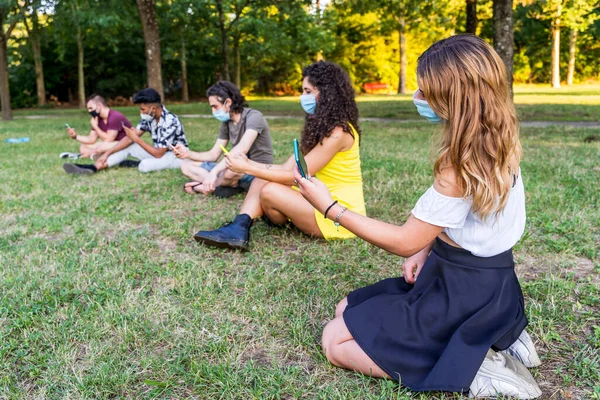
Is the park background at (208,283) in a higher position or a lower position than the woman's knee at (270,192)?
lower

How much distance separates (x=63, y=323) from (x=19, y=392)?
22.1 inches

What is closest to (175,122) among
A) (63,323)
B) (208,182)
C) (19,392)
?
(208,182)

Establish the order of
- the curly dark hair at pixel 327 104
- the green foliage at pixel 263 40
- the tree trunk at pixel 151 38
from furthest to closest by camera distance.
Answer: the green foliage at pixel 263 40
the tree trunk at pixel 151 38
the curly dark hair at pixel 327 104

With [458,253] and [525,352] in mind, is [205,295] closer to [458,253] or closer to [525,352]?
[458,253]

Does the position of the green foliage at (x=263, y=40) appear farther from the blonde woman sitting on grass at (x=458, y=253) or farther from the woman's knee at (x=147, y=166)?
the blonde woman sitting on grass at (x=458, y=253)

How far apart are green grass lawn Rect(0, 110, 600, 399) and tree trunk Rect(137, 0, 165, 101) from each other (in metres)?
8.74

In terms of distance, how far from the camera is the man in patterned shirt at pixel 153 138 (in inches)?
253

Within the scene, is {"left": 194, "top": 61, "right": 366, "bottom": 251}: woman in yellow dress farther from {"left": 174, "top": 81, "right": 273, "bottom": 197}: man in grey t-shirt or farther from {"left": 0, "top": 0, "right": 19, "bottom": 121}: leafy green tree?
{"left": 0, "top": 0, "right": 19, "bottom": 121}: leafy green tree

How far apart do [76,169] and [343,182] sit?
4.42m

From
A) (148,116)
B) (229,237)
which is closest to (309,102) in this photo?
(229,237)

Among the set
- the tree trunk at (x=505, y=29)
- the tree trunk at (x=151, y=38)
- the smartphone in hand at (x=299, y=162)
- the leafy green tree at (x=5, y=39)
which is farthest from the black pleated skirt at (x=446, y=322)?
the leafy green tree at (x=5, y=39)

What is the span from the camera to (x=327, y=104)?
11.4 feet

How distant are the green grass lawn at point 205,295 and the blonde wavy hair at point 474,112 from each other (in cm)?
88

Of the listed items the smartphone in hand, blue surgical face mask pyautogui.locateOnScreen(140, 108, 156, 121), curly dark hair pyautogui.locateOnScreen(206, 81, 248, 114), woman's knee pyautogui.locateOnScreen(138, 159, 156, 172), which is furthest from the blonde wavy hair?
woman's knee pyautogui.locateOnScreen(138, 159, 156, 172)
